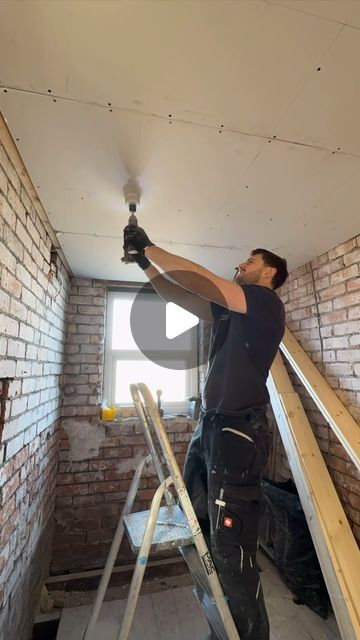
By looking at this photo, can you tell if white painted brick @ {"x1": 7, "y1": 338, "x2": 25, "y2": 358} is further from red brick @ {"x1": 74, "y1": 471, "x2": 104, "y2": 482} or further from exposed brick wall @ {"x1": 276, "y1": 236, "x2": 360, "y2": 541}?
exposed brick wall @ {"x1": 276, "y1": 236, "x2": 360, "y2": 541}

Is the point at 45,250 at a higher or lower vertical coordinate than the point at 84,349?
higher

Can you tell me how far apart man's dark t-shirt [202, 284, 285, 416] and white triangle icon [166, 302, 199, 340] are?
158 cm

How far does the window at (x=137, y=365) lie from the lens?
9.66 ft

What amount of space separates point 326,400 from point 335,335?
1.40 feet

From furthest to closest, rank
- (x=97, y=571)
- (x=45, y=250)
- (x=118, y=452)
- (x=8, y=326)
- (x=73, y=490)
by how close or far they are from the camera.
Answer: (x=118, y=452), (x=73, y=490), (x=97, y=571), (x=45, y=250), (x=8, y=326)

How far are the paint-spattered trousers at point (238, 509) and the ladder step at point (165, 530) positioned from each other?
17 cm

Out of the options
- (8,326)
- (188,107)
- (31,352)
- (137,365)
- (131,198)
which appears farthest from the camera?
(137,365)

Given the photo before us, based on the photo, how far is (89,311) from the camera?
2.81 meters

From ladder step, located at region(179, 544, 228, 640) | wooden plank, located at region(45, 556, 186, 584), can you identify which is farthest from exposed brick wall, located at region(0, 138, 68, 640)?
ladder step, located at region(179, 544, 228, 640)

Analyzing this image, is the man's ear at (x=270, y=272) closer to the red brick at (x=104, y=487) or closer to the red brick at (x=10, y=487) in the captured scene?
the red brick at (x=10, y=487)

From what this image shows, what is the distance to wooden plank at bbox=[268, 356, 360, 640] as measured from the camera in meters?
1.53

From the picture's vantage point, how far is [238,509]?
122 cm

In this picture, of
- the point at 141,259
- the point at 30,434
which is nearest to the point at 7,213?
the point at 141,259

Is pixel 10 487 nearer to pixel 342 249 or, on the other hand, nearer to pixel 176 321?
pixel 176 321
